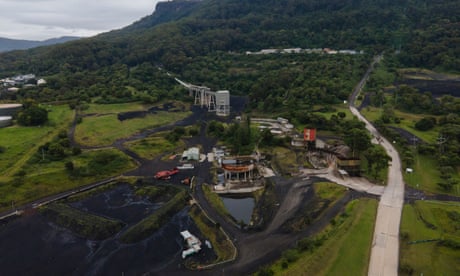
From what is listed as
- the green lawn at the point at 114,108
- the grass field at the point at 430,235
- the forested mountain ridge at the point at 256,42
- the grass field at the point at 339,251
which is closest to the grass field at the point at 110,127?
the green lawn at the point at 114,108

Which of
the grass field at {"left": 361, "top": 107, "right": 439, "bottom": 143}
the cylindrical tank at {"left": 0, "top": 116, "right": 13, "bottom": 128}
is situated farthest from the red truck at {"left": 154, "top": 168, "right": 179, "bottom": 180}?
the grass field at {"left": 361, "top": 107, "right": 439, "bottom": 143}

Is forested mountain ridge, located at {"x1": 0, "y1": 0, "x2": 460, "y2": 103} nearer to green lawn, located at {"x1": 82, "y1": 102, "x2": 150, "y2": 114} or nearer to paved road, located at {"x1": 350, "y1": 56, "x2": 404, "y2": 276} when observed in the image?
green lawn, located at {"x1": 82, "y1": 102, "x2": 150, "y2": 114}

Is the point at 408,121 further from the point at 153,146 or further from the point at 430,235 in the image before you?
the point at 153,146

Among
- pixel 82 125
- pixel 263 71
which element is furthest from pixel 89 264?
pixel 263 71

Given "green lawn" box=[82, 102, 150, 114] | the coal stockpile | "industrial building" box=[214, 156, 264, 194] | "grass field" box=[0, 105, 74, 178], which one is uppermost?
"green lawn" box=[82, 102, 150, 114]

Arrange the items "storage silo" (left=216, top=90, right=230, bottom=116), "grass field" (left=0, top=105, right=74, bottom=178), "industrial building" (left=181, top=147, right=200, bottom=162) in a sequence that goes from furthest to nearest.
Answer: "storage silo" (left=216, top=90, right=230, bottom=116) → "industrial building" (left=181, top=147, right=200, bottom=162) → "grass field" (left=0, top=105, right=74, bottom=178)
